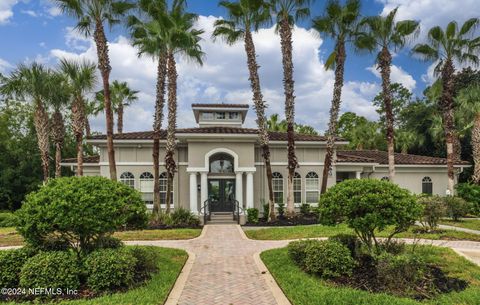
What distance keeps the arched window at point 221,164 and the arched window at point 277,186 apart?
2.97 meters

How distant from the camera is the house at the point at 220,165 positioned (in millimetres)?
20297

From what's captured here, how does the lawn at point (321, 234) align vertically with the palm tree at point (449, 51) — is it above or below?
below

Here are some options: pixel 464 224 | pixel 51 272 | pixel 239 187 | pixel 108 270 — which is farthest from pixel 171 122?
pixel 464 224

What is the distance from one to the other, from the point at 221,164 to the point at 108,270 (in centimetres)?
1491

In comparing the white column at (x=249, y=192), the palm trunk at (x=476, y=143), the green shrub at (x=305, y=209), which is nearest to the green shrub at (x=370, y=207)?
the white column at (x=249, y=192)

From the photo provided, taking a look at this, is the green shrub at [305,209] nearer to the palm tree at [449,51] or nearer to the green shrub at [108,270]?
the palm tree at [449,51]

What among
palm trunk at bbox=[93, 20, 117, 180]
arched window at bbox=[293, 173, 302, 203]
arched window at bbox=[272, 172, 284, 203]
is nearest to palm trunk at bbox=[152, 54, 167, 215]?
palm trunk at bbox=[93, 20, 117, 180]

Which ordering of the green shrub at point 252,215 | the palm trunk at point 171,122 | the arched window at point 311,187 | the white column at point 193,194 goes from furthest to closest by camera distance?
1. the arched window at point 311,187
2. the white column at point 193,194
3. the green shrub at point 252,215
4. the palm trunk at point 171,122

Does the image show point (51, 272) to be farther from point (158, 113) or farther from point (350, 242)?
point (158, 113)

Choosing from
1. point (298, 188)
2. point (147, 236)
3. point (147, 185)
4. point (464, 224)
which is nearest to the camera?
point (147, 236)

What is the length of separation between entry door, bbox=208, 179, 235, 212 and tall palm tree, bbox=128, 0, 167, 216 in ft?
12.5

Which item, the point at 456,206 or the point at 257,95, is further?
the point at 257,95

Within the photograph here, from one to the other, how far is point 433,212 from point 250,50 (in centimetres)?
1270

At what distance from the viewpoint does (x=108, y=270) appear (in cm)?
701
